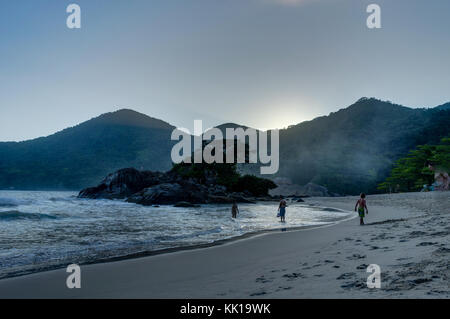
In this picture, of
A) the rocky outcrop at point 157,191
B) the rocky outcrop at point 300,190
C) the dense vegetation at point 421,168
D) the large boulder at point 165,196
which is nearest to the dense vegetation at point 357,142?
the rocky outcrop at point 300,190

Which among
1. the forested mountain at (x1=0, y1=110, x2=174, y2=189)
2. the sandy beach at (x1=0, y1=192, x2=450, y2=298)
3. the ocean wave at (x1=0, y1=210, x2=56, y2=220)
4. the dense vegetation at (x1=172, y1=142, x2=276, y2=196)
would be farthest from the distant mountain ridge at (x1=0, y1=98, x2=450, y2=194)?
the sandy beach at (x1=0, y1=192, x2=450, y2=298)

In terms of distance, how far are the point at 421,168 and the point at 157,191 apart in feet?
164

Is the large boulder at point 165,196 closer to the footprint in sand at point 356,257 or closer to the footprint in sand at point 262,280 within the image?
the footprint in sand at point 356,257

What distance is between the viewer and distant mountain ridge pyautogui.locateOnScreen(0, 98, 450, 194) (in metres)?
107

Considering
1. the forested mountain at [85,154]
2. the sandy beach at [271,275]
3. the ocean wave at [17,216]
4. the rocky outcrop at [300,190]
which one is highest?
the forested mountain at [85,154]

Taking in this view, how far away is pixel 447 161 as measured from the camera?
2077 inches

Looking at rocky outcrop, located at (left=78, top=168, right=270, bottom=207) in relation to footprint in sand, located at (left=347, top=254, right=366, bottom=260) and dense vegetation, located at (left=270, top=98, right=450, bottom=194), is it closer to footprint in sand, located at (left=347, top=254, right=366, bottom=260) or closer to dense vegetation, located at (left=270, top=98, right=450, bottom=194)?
footprint in sand, located at (left=347, top=254, right=366, bottom=260)

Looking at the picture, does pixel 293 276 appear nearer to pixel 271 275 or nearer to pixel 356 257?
pixel 271 275

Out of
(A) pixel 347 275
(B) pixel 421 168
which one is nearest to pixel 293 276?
(A) pixel 347 275

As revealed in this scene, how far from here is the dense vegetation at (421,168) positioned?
5347 centimetres

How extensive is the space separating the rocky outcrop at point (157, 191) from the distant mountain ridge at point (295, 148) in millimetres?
50929

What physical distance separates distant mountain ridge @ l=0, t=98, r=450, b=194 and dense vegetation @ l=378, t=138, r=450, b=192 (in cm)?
2059

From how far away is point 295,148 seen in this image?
152125 mm
